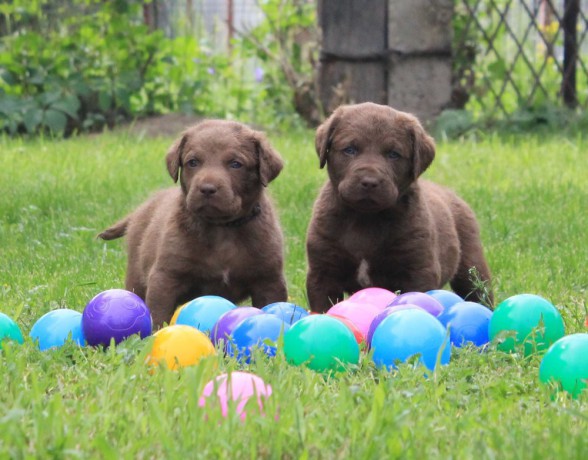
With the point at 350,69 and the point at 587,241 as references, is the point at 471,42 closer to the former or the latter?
the point at 350,69

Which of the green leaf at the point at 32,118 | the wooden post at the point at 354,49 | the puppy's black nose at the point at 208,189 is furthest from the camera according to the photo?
the green leaf at the point at 32,118

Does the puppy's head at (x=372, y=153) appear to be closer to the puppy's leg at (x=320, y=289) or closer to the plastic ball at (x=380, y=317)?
the puppy's leg at (x=320, y=289)

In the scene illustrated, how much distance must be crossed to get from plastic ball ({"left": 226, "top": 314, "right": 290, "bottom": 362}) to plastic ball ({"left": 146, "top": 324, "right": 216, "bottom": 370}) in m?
0.15

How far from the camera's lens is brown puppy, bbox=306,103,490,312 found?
186 inches

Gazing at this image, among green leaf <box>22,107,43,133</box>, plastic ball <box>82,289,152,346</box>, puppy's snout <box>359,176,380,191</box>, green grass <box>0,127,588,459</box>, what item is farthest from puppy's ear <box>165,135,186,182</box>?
green leaf <box>22,107,43,133</box>

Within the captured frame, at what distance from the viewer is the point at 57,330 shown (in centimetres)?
393

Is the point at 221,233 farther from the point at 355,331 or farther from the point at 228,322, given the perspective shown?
the point at 355,331

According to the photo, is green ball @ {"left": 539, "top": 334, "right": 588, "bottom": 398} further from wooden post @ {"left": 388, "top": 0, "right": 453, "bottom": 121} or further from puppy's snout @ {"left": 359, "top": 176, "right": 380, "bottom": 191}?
wooden post @ {"left": 388, "top": 0, "right": 453, "bottom": 121}

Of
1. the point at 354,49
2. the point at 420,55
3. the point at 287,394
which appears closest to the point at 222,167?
the point at 287,394

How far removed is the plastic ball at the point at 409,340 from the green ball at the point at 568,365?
1.20 feet

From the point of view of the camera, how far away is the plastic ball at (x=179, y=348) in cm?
347

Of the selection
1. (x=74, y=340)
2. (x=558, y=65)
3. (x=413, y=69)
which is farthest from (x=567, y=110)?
(x=74, y=340)

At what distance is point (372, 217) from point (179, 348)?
1608mm

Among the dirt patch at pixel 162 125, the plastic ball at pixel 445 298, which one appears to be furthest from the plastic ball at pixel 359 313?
the dirt patch at pixel 162 125
